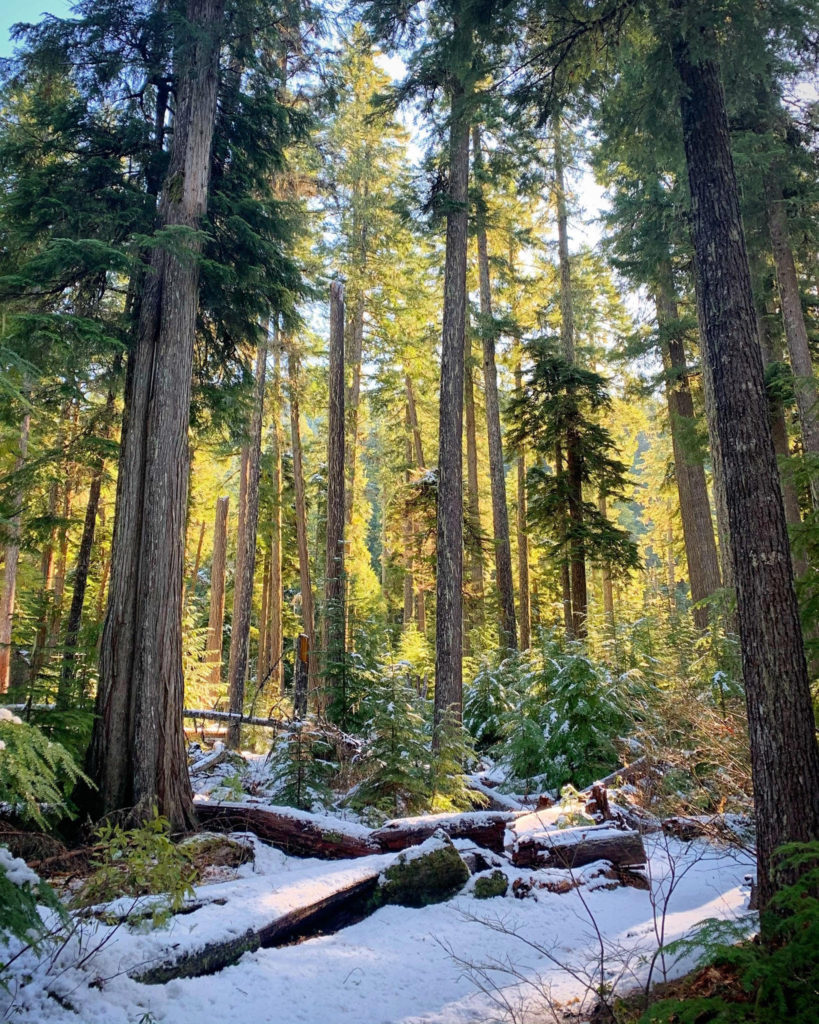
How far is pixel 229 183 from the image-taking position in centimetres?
853

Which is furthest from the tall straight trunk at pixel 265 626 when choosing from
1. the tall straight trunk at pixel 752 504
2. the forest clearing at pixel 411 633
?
the tall straight trunk at pixel 752 504

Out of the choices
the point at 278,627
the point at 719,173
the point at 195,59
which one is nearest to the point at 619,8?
the point at 719,173

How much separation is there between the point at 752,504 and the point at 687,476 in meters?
11.2

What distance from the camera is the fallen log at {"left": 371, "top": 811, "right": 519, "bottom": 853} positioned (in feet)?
18.5

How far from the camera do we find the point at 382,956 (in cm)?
416

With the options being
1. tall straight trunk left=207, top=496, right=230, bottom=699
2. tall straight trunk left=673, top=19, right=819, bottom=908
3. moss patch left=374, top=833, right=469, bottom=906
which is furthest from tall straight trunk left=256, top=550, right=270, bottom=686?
tall straight trunk left=673, top=19, right=819, bottom=908

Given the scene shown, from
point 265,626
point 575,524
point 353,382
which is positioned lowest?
point 265,626

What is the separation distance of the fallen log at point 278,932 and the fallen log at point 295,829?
730mm

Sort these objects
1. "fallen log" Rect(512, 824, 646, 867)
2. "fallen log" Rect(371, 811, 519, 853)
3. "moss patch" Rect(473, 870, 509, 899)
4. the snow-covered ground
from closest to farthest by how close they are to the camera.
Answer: the snow-covered ground → "moss patch" Rect(473, 870, 509, 899) → "fallen log" Rect(512, 824, 646, 867) → "fallen log" Rect(371, 811, 519, 853)

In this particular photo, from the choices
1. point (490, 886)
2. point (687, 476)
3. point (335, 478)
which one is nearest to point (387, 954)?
point (490, 886)

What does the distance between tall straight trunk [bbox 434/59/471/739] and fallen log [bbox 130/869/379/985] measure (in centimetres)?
400

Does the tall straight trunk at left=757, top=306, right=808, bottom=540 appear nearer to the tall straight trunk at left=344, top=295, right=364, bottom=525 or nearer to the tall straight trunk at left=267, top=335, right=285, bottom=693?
the tall straight trunk at left=344, top=295, right=364, bottom=525

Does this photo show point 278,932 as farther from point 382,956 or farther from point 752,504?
point 752,504

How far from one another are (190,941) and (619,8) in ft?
25.7
